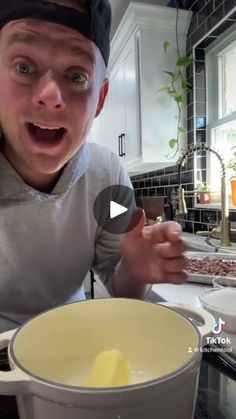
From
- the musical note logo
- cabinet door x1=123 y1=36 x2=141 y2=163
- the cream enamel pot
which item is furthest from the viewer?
cabinet door x1=123 y1=36 x2=141 y2=163

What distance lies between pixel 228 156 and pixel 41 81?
1.21 metres

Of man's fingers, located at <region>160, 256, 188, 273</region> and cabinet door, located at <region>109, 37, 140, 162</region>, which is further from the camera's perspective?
cabinet door, located at <region>109, 37, 140, 162</region>

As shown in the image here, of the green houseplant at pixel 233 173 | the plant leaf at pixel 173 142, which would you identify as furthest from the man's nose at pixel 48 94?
the plant leaf at pixel 173 142

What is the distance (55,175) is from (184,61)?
1309 millimetres

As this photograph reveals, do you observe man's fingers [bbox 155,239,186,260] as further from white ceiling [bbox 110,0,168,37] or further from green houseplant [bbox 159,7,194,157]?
white ceiling [bbox 110,0,168,37]

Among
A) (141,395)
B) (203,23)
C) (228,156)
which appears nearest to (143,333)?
(141,395)

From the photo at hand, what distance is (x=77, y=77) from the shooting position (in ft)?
1.43

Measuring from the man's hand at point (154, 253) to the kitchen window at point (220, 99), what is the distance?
115 cm

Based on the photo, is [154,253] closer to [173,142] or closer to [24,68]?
[24,68]

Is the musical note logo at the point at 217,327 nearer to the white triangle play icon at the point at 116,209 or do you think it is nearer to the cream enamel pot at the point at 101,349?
the cream enamel pot at the point at 101,349

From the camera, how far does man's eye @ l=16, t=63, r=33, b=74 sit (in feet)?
1.35

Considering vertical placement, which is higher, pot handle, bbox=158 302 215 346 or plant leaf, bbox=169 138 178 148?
plant leaf, bbox=169 138 178 148
